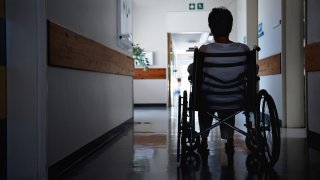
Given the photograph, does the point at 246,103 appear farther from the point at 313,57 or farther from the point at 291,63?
the point at 291,63

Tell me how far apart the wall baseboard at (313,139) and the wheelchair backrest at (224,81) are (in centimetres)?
132

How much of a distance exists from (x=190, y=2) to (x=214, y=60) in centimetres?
784

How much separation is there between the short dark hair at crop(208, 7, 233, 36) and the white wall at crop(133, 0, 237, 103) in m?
7.38

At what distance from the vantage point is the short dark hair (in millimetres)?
2797

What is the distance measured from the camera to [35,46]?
2215 mm

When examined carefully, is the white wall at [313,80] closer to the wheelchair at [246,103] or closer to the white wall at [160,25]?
the wheelchair at [246,103]

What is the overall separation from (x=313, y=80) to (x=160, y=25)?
680 centimetres

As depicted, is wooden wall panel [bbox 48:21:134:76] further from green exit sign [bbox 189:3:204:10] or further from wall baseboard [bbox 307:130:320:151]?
green exit sign [bbox 189:3:204:10]

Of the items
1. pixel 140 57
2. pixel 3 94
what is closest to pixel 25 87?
pixel 3 94

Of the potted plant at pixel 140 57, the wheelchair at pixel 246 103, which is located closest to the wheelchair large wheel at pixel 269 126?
the wheelchair at pixel 246 103

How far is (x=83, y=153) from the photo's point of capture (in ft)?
10.5

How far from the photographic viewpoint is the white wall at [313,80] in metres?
3.67

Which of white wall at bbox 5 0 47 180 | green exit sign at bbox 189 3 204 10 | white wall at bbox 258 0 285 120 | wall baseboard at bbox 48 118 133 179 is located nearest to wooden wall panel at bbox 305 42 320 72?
white wall at bbox 258 0 285 120

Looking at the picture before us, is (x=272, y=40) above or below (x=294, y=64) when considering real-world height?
above
